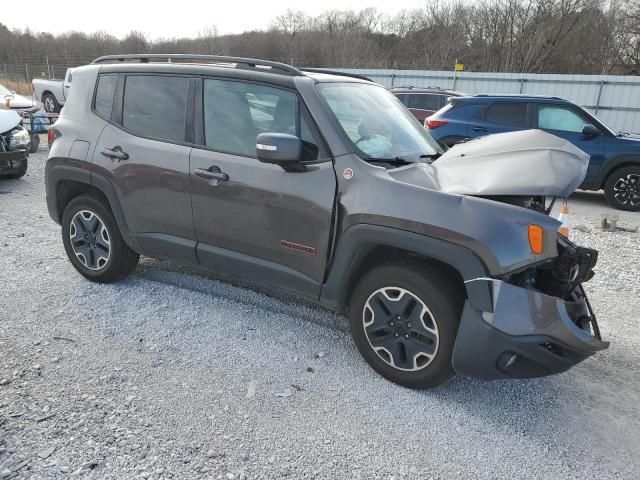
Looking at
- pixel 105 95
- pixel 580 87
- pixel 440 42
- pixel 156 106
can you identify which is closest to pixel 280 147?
pixel 156 106

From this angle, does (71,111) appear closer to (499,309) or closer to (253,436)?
(253,436)

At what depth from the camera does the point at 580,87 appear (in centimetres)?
1714

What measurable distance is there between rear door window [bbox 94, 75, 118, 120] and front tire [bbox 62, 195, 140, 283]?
735mm

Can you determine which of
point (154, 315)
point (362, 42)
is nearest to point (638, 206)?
point (154, 315)

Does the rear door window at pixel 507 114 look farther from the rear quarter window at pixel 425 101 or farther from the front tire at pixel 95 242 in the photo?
the front tire at pixel 95 242

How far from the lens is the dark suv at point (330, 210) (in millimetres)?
2504

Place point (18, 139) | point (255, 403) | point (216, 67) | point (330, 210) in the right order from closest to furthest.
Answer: point (255, 403)
point (330, 210)
point (216, 67)
point (18, 139)

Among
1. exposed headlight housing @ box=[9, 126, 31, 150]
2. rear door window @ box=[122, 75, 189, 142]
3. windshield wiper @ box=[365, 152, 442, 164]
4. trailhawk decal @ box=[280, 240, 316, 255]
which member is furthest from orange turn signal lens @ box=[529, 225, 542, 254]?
exposed headlight housing @ box=[9, 126, 31, 150]

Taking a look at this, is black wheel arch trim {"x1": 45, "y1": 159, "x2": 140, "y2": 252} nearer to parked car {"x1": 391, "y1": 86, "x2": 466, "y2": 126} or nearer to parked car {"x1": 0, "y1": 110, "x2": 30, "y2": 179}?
parked car {"x1": 0, "y1": 110, "x2": 30, "y2": 179}

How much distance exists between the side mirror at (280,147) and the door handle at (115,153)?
4.79 ft

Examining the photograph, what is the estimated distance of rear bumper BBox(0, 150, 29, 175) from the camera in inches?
310

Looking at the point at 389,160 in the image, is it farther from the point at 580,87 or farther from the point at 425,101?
the point at 580,87

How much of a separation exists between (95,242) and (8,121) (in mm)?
5556

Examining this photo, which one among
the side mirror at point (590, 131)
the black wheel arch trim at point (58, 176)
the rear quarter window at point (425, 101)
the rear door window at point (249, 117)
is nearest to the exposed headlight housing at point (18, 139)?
the black wheel arch trim at point (58, 176)
